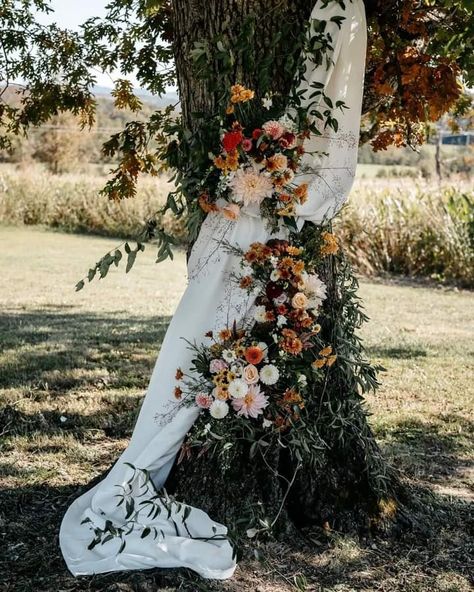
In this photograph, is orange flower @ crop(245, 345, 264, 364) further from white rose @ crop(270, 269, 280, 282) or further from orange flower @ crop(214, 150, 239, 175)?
orange flower @ crop(214, 150, 239, 175)

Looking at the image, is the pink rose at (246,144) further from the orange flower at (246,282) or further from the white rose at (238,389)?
the white rose at (238,389)

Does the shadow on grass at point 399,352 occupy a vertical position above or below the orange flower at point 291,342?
below

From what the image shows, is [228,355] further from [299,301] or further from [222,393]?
[299,301]

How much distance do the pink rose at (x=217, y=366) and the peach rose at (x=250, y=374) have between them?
10 centimetres

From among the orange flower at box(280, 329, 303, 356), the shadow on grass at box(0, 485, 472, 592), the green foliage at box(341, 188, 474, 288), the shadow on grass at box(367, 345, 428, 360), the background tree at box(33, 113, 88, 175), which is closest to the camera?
the shadow on grass at box(0, 485, 472, 592)

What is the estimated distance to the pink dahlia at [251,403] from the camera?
9.61ft

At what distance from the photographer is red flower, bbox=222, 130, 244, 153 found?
2.91 meters

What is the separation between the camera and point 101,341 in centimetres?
717

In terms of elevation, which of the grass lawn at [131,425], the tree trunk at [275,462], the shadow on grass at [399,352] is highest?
the tree trunk at [275,462]

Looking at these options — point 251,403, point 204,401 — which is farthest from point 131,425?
point 251,403

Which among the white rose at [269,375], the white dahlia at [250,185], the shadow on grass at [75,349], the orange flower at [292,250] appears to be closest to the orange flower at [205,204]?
the white dahlia at [250,185]

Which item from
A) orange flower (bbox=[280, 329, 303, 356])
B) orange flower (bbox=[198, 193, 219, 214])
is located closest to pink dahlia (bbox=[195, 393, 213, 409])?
orange flower (bbox=[280, 329, 303, 356])

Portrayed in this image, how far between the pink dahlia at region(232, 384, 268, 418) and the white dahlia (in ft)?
2.45

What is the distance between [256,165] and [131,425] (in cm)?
229
